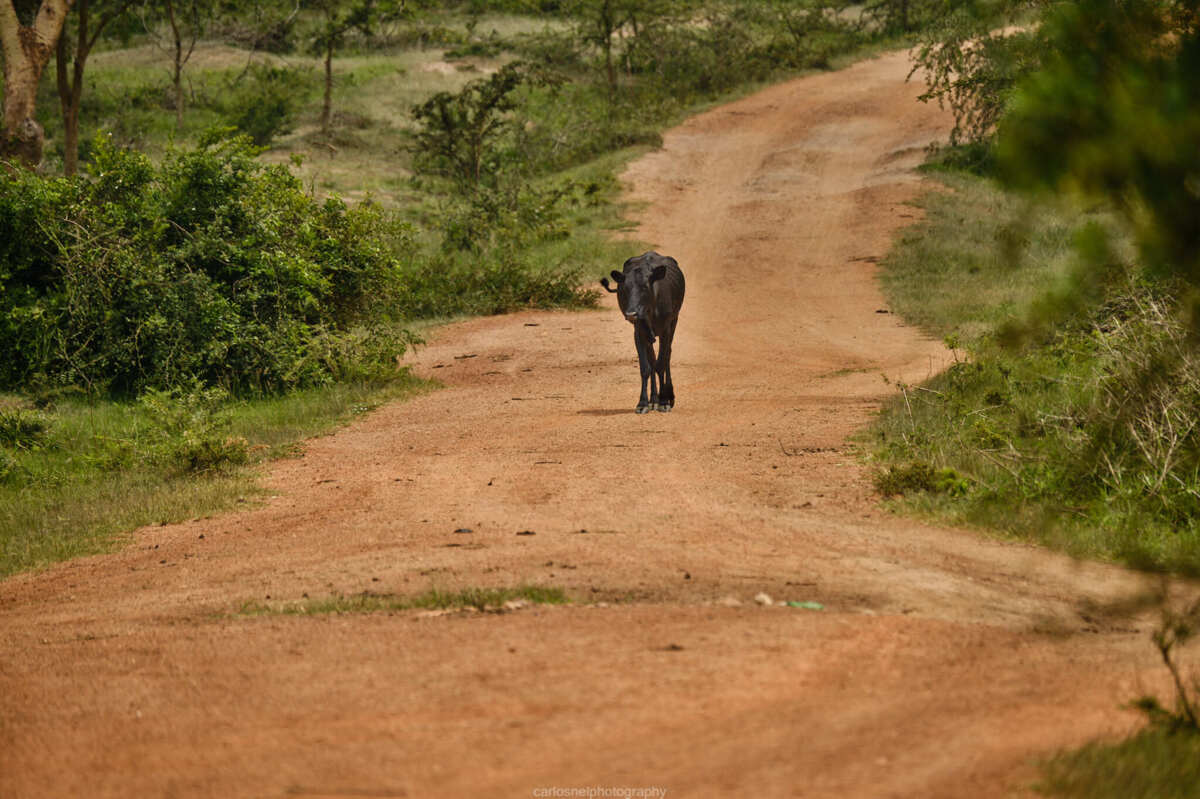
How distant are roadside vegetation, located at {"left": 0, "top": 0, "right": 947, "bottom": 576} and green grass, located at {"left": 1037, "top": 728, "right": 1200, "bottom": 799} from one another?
7157 millimetres

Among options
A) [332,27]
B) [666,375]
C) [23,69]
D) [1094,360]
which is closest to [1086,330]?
[1094,360]

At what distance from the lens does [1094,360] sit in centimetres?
1091

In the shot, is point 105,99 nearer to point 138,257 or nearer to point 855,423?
point 138,257

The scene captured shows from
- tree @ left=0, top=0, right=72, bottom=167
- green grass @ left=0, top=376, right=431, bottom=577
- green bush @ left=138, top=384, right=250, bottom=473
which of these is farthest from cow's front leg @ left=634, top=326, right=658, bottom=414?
tree @ left=0, top=0, right=72, bottom=167

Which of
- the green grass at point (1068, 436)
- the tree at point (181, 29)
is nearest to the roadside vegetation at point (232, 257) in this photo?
the tree at point (181, 29)

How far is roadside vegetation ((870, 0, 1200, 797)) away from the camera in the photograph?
4130 mm

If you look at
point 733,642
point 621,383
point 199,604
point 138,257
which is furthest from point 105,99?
point 733,642

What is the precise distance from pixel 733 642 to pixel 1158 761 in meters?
1.90

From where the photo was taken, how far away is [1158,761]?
4.36 metres

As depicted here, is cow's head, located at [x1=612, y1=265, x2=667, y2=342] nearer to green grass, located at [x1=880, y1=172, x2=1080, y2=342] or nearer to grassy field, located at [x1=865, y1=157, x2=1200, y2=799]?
grassy field, located at [x1=865, y1=157, x2=1200, y2=799]

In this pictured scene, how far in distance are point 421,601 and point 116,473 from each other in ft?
19.3

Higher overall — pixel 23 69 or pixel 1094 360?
A: pixel 23 69

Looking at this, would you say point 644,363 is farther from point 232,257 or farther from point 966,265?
point 966,265

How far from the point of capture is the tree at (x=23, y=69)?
17609 mm
